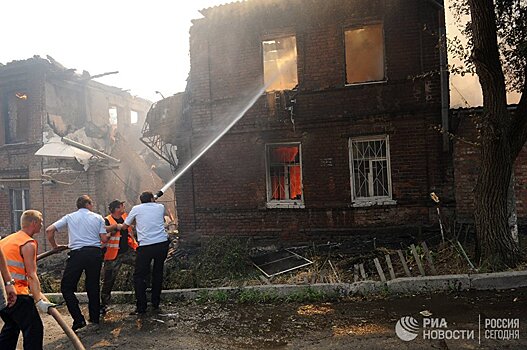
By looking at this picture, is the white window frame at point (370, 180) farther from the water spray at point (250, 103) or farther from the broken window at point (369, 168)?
the water spray at point (250, 103)

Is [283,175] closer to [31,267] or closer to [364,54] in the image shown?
[364,54]

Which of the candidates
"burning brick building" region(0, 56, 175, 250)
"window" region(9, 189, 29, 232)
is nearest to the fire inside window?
"burning brick building" region(0, 56, 175, 250)

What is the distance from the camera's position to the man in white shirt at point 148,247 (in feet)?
18.6

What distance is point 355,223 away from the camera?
934 centimetres

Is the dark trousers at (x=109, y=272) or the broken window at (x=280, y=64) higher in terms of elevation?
the broken window at (x=280, y=64)

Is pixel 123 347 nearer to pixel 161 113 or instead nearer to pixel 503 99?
pixel 503 99

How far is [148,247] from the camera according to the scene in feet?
18.7

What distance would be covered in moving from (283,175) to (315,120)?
67.6 inches

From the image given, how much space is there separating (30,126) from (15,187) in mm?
2395

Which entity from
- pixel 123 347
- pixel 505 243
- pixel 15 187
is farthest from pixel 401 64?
pixel 15 187

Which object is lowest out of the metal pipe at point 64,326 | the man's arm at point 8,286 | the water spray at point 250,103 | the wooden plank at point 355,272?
the wooden plank at point 355,272

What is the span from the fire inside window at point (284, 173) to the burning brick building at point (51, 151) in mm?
6893

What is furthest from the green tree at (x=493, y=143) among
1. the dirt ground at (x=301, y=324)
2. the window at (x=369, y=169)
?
the window at (x=369, y=169)

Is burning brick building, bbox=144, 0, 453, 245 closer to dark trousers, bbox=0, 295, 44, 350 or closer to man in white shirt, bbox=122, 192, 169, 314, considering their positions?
man in white shirt, bbox=122, 192, 169, 314
